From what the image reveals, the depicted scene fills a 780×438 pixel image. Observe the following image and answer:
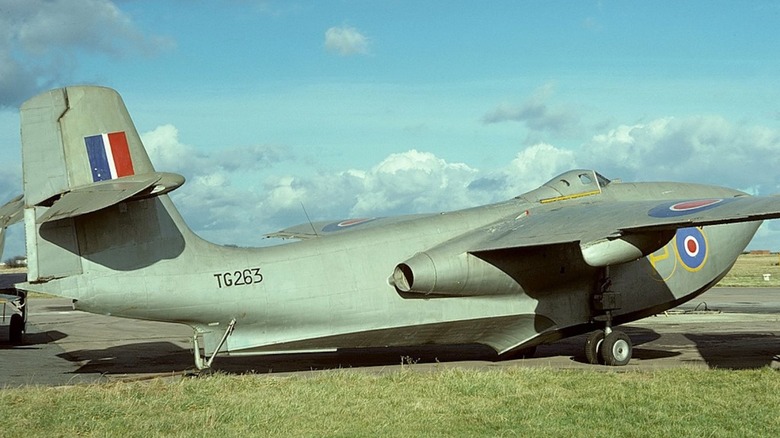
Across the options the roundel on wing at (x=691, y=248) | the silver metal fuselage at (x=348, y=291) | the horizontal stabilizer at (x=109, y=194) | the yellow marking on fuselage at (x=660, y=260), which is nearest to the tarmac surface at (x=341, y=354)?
the silver metal fuselage at (x=348, y=291)

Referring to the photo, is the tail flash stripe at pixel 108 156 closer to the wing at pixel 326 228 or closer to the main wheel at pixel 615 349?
the wing at pixel 326 228

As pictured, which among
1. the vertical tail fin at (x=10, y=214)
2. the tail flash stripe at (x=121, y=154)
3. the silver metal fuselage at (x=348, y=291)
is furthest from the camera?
the vertical tail fin at (x=10, y=214)

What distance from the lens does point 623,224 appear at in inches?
564

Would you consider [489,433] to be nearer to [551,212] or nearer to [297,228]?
[551,212]

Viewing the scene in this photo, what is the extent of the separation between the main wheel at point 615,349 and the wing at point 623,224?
2073 mm

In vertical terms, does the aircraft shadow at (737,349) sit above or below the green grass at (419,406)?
below

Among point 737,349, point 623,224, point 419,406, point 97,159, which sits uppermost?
point 97,159

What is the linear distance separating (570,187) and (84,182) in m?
9.76

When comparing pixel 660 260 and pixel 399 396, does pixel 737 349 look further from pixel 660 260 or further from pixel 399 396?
pixel 399 396

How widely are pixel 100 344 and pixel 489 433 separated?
50.7 feet

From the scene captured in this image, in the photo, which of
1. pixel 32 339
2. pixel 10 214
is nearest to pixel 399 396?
pixel 10 214

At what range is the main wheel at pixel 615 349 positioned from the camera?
1602 centimetres

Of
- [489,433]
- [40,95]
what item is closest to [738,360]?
[489,433]

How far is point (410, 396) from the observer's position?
11.7 meters
